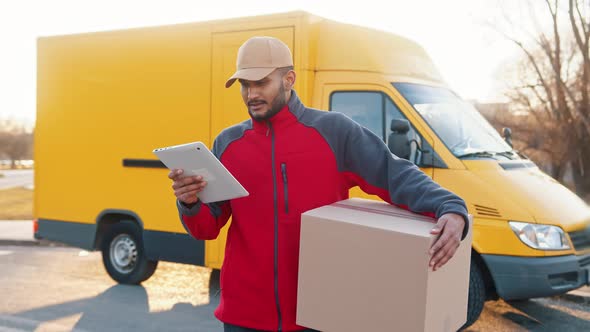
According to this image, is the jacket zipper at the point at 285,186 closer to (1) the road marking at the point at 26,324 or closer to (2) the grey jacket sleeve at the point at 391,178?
(2) the grey jacket sleeve at the point at 391,178

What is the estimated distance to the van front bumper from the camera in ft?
16.7

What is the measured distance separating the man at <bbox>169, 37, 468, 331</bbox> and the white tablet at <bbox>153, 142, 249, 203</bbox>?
3 centimetres

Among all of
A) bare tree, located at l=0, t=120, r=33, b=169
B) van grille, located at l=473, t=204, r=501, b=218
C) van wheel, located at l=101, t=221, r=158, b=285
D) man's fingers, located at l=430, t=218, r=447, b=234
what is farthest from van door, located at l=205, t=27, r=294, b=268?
bare tree, located at l=0, t=120, r=33, b=169

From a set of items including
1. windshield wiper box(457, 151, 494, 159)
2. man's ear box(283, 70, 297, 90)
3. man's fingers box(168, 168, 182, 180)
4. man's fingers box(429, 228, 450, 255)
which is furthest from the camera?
windshield wiper box(457, 151, 494, 159)

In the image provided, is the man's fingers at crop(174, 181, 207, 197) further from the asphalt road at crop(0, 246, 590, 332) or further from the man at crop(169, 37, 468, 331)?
the asphalt road at crop(0, 246, 590, 332)

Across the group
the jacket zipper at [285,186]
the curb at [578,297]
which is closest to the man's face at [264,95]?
the jacket zipper at [285,186]

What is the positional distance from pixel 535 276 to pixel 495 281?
30cm

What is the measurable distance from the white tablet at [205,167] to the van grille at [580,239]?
3.71 meters

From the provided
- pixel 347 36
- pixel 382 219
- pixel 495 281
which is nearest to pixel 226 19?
pixel 347 36

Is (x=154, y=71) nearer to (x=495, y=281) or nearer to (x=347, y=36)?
(x=347, y=36)

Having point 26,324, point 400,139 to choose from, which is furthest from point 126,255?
point 400,139

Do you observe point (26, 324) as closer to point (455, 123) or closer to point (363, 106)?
point (363, 106)

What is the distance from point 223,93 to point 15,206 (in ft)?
44.3

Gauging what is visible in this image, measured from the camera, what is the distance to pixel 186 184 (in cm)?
244
